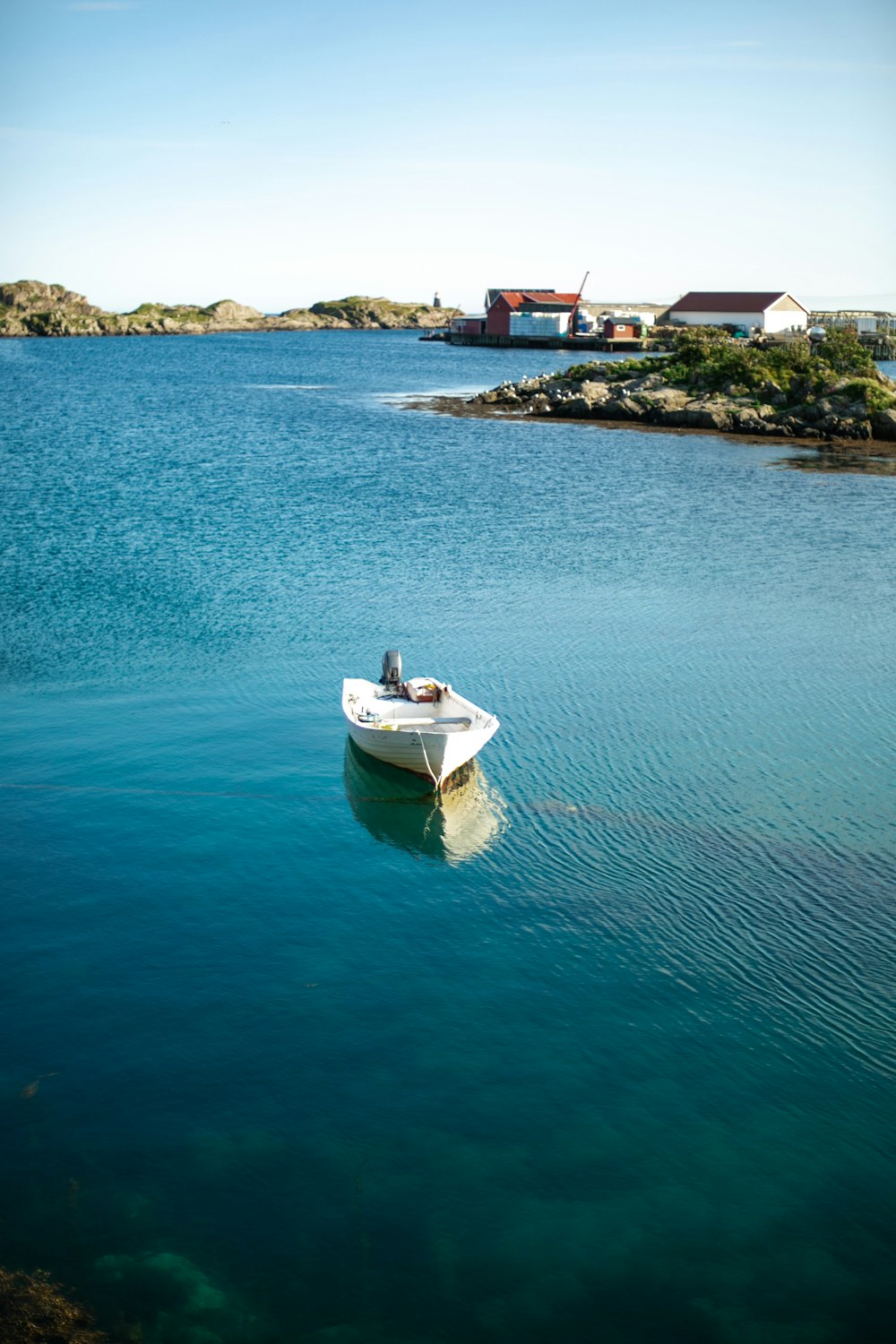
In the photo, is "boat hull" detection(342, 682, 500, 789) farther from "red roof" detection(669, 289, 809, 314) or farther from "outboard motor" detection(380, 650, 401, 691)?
"red roof" detection(669, 289, 809, 314)

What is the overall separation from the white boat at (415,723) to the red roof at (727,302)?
126 metres

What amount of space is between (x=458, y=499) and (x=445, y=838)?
107ft

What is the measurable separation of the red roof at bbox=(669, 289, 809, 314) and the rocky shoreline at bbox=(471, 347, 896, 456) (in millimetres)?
56663

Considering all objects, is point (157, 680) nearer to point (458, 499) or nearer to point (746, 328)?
point (458, 499)

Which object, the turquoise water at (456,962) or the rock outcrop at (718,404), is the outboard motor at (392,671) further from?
the rock outcrop at (718,404)

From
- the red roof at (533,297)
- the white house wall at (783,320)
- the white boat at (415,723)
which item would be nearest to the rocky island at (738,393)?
the white boat at (415,723)

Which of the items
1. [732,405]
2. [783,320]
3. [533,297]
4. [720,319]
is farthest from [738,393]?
[533,297]

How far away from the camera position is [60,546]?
40.3 m

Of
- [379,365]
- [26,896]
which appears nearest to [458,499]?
[26,896]

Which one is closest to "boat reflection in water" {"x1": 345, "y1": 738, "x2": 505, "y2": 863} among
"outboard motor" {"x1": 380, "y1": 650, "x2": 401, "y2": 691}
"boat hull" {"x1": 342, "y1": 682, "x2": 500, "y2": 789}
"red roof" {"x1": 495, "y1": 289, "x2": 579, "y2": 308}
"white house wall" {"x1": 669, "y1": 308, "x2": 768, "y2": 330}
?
"boat hull" {"x1": 342, "y1": 682, "x2": 500, "y2": 789}

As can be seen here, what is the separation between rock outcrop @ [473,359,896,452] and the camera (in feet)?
223

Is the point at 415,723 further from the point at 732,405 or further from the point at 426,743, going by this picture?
the point at 732,405

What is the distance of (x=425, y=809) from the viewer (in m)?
21.2

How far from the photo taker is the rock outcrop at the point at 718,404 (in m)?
67.9
